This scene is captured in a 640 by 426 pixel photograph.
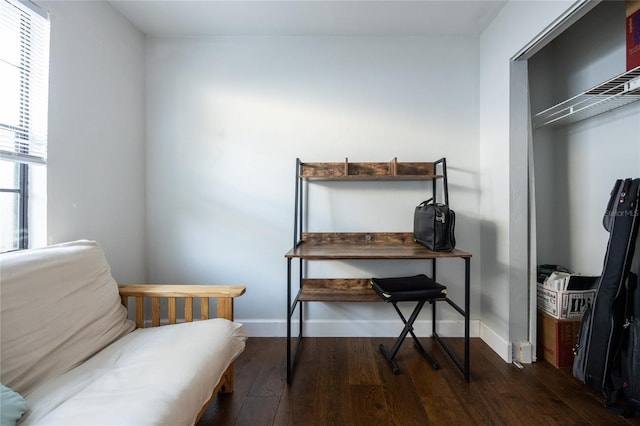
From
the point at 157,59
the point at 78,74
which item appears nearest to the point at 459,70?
the point at 157,59

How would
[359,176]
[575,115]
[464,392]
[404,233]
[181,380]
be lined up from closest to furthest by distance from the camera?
[181,380] → [464,392] → [575,115] → [359,176] → [404,233]

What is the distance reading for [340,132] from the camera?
2.19 m

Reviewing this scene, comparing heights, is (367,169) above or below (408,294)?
above

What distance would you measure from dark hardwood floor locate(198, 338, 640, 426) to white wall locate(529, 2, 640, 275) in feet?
3.08

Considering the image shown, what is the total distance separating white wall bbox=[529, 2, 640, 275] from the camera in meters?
1.72

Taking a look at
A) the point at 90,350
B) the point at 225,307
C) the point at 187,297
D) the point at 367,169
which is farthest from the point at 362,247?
the point at 90,350

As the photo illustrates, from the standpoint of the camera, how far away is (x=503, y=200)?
1.91 meters

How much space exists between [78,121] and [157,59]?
0.93m

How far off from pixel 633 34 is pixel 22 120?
10.9 feet

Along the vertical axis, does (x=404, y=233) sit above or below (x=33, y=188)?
below

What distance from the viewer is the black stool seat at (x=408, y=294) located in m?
1.66

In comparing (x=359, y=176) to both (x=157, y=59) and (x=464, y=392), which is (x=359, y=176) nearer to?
(x=464, y=392)

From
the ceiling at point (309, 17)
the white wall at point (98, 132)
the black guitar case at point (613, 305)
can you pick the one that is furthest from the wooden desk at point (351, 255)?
the ceiling at point (309, 17)

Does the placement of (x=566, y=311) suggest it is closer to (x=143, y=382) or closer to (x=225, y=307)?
(x=225, y=307)
